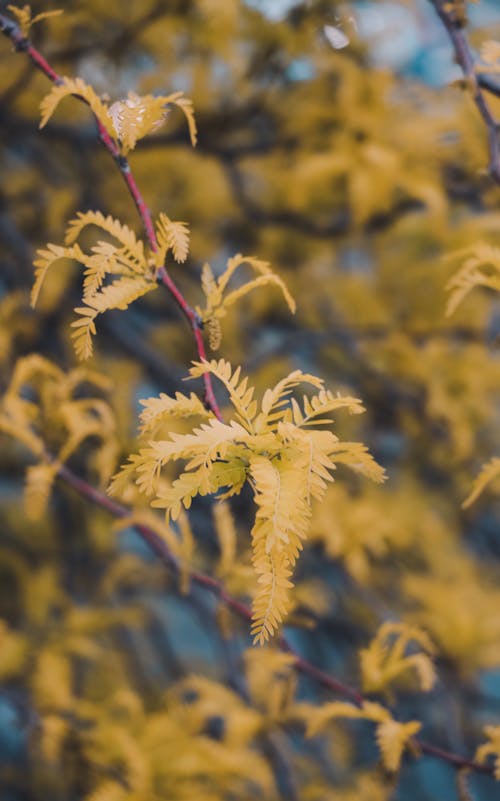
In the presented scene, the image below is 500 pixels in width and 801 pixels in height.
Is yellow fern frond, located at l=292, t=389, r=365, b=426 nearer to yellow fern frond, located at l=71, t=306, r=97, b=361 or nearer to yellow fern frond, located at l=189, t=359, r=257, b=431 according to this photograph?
yellow fern frond, located at l=189, t=359, r=257, b=431

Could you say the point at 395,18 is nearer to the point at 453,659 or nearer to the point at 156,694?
the point at 453,659

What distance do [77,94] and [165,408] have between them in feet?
1.12

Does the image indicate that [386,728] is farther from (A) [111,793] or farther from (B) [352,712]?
(A) [111,793]

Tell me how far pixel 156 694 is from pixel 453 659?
0.92 metres

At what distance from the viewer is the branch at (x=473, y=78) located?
0.84m

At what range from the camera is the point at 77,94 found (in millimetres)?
688

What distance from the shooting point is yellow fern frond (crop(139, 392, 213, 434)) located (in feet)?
1.99

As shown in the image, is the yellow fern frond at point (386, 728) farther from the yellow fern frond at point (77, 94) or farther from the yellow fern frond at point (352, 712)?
the yellow fern frond at point (77, 94)

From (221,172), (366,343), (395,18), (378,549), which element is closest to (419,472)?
(366,343)

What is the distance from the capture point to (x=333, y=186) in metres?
1.86

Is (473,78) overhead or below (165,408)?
overhead

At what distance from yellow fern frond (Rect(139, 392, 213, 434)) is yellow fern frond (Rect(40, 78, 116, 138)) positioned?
0.28 metres

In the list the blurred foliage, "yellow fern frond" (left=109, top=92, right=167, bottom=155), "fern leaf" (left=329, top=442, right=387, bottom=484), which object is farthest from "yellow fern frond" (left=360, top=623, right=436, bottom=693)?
"yellow fern frond" (left=109, top=92, right=167, bottom=155)

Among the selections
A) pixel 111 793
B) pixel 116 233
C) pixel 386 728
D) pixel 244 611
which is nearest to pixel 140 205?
pixel 116 233
